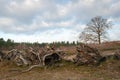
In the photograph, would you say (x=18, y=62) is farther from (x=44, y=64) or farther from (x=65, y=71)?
(x=65, y=71)

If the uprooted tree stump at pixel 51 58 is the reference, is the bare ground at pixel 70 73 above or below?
below

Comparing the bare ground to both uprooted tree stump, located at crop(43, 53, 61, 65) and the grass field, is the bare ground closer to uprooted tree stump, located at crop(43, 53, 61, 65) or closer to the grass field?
the grass field

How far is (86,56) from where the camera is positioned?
752 inches

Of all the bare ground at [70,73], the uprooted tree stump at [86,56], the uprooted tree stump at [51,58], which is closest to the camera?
the bare ground at [70,73]

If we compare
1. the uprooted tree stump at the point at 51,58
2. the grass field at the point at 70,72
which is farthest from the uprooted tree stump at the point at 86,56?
the uprooted tree stump at the point at 51,58

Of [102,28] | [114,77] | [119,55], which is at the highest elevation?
[102,28]

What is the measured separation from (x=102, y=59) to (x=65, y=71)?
3.62m

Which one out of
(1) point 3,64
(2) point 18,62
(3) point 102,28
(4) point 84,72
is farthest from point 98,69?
(3) point 102,28

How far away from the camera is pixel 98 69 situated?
17625 mm

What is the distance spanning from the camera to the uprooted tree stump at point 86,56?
62.3 ft

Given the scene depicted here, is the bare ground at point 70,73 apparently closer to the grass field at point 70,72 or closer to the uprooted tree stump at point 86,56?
the grass field at point 70,72

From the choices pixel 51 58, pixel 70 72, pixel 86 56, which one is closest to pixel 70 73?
pixel 70 72

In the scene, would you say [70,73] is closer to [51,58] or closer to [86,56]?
[86,56]

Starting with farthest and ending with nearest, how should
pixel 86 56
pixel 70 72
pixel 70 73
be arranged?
pixel 86 56 → pixel 70 72 → pixel 70 73
